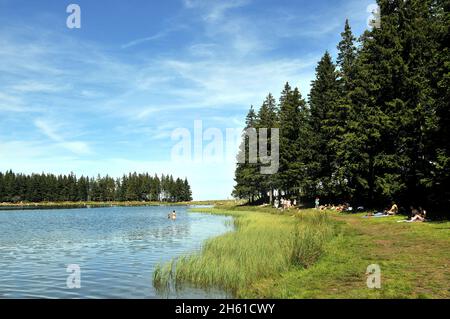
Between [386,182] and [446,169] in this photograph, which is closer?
[446,169]

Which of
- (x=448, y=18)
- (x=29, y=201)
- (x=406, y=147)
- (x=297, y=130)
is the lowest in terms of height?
(x=29, y=201)

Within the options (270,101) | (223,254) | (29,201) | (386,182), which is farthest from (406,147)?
(29,201)

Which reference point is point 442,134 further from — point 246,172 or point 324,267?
point 246,172

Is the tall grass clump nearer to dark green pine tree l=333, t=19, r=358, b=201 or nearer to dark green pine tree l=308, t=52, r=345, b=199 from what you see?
dark green pine tree l=333, t=19, r=358, b=201

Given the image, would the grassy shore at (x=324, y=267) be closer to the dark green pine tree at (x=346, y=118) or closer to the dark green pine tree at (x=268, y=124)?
the dark green pine tree at (x=346, y=118)

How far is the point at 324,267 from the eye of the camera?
48.5ft

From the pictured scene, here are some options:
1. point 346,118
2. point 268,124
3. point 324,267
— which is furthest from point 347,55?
point 324,267

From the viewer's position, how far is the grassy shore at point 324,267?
37.4 feet

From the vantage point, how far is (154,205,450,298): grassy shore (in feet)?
37.4

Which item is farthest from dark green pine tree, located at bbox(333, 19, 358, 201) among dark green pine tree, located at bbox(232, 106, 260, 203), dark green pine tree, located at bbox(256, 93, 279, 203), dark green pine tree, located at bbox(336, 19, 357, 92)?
dark green pine tree, located at bbox(232, 106, 260, 203)
